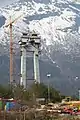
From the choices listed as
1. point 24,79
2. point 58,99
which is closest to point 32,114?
point 58,99

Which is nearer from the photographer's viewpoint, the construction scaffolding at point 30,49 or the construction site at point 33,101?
the construction site at point 33,101

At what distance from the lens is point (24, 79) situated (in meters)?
116

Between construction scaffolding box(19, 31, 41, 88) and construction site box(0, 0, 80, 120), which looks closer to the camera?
construction site box(0, 0, 80, 120)

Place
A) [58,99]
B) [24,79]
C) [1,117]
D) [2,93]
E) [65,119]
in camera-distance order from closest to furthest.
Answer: [1,117], [65,119], [2,93], [58,99], [24,79]

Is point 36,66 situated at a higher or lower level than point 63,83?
higher

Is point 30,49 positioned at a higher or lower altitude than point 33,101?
higher

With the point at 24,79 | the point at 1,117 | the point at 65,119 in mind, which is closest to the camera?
the point at 1,117

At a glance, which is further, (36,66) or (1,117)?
(36,66)

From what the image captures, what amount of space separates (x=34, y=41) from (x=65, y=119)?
3587 inches

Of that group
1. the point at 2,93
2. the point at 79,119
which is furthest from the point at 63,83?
the point at 79,119

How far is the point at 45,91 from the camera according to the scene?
94125 millimetres

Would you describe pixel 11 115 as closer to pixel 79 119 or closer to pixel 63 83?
pixel 79 119

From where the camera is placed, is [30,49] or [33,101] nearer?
[33,101]

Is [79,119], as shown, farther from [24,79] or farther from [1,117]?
[24,79]
